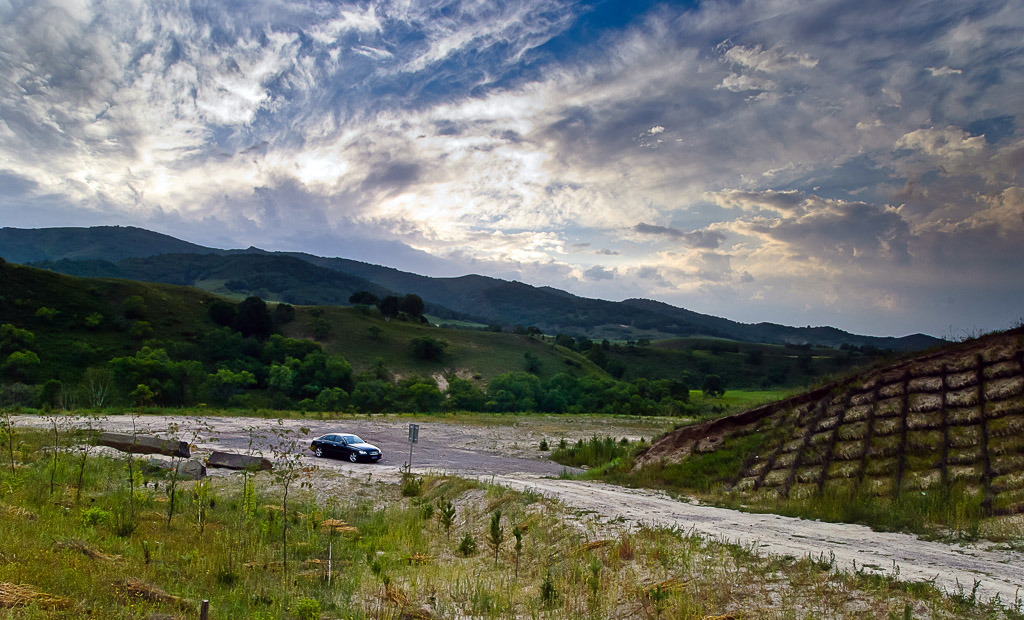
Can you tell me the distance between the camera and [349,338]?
10362 centimetres

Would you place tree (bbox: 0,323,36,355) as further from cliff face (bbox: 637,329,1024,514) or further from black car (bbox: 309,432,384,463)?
cliff face (bbox: 637,329,1024,514)

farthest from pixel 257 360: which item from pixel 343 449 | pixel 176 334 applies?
pixel 343 449

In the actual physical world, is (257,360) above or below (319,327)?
below

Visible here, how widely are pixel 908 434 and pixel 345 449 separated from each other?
23182 millimetres

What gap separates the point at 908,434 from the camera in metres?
15.9

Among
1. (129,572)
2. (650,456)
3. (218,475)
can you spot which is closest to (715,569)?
(129,572)

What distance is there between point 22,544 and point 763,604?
34.2 feet

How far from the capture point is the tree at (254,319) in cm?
9925

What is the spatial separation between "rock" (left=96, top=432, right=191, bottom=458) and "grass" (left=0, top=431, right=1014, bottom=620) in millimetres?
7438

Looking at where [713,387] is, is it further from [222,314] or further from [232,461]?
[232,461]

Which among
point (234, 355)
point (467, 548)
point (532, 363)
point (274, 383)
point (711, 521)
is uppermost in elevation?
point (532, 363)

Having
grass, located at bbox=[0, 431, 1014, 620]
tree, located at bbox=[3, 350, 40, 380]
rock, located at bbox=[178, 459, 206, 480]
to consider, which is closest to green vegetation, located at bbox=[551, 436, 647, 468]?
grass, located at bbox=[0, 431, 1014, 620]

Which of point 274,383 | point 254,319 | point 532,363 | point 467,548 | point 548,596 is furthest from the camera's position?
point 532,363

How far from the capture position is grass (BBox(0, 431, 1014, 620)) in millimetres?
6988
